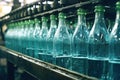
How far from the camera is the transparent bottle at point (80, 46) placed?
87 centimetres

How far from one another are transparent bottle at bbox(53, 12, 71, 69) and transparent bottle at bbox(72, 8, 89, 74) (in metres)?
0.08

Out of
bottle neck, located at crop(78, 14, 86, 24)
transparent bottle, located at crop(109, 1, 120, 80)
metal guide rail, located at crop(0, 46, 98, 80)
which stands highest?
bottle neck, located at crop(78, 14, 86, 24)

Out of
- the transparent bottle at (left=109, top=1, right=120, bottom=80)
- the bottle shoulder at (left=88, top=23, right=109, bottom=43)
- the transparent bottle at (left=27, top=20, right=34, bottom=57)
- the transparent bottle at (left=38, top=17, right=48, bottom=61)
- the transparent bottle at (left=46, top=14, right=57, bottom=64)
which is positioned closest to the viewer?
the transparent bottle at (left=109, top=1, right=120, bottom=80)

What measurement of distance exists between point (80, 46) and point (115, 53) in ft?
0.75

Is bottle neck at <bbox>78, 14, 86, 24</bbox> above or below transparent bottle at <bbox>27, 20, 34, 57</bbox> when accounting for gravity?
above

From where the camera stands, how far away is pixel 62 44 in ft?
3.61

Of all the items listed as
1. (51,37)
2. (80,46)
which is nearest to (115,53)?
(80,46)

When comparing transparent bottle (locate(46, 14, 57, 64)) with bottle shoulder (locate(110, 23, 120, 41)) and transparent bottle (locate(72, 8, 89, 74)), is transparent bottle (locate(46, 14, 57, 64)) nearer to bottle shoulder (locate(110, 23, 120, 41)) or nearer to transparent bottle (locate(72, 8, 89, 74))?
transparent bottle (locate(72, 8, 89, 74))

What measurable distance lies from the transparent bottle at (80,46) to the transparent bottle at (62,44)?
0.08 metres

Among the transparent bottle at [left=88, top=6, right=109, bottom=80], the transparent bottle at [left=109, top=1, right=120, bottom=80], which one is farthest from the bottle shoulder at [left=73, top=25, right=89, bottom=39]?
the transparent bottle at [left=109, top=1, right=120, bottom=80]

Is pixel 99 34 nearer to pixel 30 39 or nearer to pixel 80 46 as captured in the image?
pixel 80 46

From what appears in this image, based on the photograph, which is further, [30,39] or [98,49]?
[30,39]

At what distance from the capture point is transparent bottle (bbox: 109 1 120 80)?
692 mm

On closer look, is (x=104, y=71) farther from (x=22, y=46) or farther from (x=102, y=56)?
(x=22, y=46)
